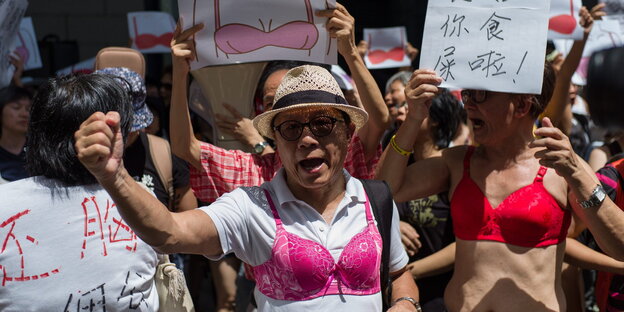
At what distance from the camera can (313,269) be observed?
2455 mm

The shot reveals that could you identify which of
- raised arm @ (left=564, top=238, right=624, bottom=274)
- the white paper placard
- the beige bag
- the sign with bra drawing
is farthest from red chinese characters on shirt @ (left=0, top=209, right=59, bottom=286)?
the white paper placard

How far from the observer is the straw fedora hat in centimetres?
258

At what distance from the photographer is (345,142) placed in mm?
2711

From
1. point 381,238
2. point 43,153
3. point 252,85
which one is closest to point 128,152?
point 252,85

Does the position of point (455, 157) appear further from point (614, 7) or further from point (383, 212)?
point (614, 7)

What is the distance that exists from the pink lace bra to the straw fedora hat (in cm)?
34

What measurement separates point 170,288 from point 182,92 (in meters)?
0.84

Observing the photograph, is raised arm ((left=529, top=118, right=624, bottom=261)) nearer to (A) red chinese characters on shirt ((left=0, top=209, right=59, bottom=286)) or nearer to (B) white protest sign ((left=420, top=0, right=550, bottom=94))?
(B) white protest sign ((left=420, top=0, right=550, bottom=94))

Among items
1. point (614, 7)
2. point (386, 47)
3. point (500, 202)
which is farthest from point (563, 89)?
point (386, 47)

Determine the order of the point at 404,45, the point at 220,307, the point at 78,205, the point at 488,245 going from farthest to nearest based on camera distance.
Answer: the point at 404,45, the point at 220,307, the point at 488,245, the point at 78,205

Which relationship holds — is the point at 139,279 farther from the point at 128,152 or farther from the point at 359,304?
the point at 128,152

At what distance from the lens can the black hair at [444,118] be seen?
438 cm

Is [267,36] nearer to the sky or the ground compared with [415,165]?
nearer to the sky

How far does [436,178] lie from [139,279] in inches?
54.1
